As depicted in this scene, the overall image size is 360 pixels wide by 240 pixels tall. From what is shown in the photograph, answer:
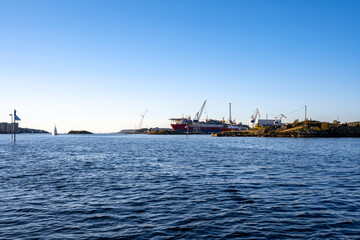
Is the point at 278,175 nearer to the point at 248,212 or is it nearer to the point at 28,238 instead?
the point at 248,212

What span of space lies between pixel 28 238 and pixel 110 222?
3.29 metres

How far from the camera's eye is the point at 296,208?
1444cm

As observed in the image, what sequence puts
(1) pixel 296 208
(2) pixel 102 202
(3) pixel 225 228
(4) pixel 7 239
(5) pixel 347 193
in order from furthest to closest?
(5) pixel 347 193 < (2) pixel 102 202 < (1) pixel 296 208 < (3) pixel 225 228 < (4) pixel 7 239

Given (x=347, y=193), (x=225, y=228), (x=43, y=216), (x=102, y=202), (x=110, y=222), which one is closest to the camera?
(x=225, y=228)

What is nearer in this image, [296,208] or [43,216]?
[43,216]

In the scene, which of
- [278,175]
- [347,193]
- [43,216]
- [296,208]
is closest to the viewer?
[43,216]

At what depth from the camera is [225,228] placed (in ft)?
37.6

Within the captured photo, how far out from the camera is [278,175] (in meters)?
25.4

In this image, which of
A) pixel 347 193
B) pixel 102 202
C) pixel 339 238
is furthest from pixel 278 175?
pixel 102 202

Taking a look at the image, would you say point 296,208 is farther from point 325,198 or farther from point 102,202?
point 102,202

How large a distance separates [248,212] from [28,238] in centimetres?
1003

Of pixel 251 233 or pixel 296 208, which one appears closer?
pixel 251 233

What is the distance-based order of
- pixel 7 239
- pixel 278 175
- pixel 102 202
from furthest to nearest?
pixel 278 175 < pixel 102 202 < pixel 7 239

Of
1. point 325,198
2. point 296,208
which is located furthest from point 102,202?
point 325,198
